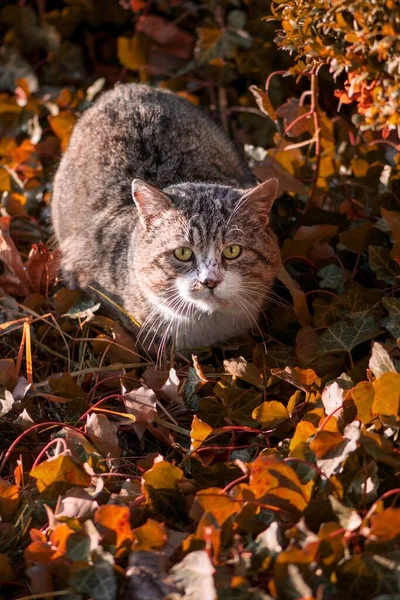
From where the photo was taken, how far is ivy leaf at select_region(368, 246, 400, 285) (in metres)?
3.20

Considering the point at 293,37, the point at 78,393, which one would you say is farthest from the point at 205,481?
the point at 293,37

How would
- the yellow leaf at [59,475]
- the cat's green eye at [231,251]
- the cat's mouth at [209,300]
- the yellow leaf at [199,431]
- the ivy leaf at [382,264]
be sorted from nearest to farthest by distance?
the yellow leaf at [59,475]
the yellow leaf at [199,431]
the cat's mouth at [209,300]
the cat's green eye at [231,251]
the ivy leaf at [382,264]

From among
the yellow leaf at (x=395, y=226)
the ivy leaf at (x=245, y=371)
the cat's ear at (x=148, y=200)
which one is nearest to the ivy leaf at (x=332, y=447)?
the ivy leaf at (x=245, y=371)

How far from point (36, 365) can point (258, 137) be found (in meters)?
1.98

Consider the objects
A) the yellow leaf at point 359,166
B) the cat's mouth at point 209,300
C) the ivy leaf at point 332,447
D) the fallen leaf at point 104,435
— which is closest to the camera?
the ivy leaf at point 332,447

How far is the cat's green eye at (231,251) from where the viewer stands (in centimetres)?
310

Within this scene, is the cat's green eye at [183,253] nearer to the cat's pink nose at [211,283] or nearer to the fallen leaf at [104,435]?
the cat's pink nose at [211,283]

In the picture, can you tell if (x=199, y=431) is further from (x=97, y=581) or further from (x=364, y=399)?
(x=97, y=581)

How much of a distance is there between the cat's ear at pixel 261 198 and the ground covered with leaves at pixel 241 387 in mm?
343

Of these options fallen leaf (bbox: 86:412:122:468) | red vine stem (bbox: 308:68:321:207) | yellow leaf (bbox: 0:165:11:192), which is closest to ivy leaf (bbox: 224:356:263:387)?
fallen leaf (bbox: 86:412:122:468)

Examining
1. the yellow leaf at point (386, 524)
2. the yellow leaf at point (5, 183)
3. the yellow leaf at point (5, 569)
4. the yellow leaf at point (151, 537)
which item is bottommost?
the yellow leaf at point (5, 569)

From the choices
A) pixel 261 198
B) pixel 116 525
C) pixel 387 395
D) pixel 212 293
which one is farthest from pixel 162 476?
pixel 261 198

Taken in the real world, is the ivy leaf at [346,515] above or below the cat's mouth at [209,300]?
below

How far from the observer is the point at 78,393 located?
10.0ft
